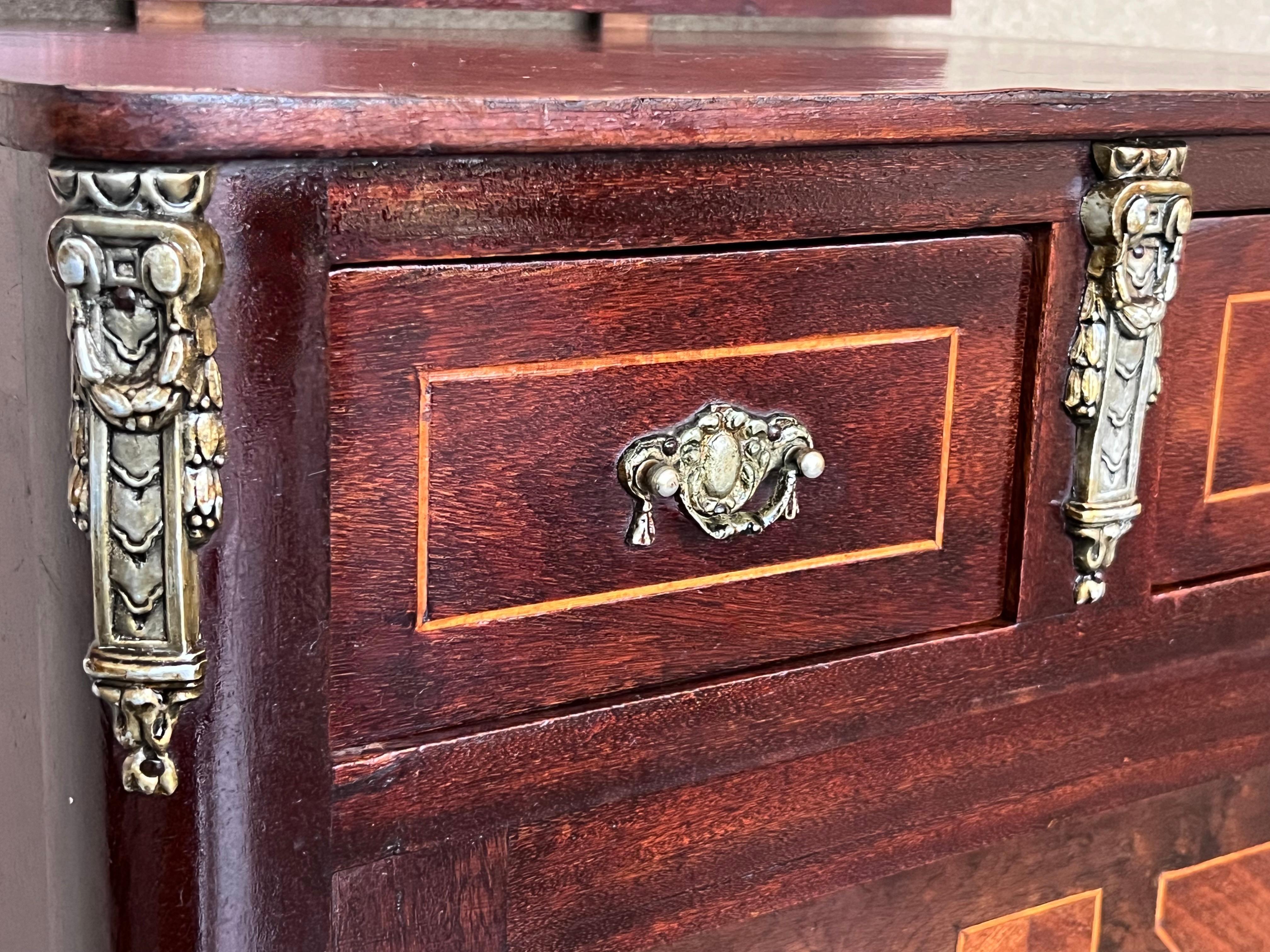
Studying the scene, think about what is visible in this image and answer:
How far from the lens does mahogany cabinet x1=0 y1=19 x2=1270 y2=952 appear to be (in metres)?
0.44

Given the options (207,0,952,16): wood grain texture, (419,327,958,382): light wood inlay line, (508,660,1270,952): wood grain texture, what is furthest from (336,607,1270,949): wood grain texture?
(207,0,952,16): wood grain texture

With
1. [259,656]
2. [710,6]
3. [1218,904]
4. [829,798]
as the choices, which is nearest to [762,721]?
[829,798]

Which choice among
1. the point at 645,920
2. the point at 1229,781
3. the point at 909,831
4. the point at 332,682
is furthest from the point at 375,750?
the point at 1229,781

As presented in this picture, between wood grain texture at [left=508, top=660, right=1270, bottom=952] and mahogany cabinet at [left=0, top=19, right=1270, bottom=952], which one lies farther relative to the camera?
wood grain texture at [left=508, top=660, right=1270, bottom=952]

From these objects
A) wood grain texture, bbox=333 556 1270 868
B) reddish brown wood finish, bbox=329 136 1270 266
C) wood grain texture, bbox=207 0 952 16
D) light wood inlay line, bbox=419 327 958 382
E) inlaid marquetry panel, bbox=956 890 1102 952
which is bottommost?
inlaid marquetry panel, bbox=956 890 1102 952

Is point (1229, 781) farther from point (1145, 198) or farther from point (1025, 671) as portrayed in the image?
point (1145, 198)

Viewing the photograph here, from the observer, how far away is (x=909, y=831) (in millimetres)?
643

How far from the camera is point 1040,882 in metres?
0.70

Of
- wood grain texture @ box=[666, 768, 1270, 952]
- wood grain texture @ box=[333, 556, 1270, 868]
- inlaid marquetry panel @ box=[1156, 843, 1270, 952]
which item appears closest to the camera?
wood grain texture @ box=[333, 556, 1270, 868]

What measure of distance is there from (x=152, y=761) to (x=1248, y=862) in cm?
58

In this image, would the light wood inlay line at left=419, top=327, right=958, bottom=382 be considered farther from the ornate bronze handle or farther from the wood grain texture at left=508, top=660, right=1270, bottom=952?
the wood grain texture at left=508, top=660, right=1270, bottom=952

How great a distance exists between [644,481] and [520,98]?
14 centimetres

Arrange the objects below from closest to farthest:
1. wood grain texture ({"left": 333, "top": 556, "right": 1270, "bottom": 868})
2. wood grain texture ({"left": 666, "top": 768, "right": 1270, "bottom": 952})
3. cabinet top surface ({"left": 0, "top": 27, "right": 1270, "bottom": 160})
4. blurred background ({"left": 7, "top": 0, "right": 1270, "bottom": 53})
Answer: cabinet top surface ({"left": 0, "top": 27, "right": 1270, "bottom": 160}) → wood grain texture ({"left": 333, "top": 556, "right": 1270, "bottom": 868}) → wood grain texture ({"left": 666, "top": 768, "right": 1270, "bottom": 952}) → blurred background ({"left": 7, "top": 0, "right": 1270, "bottom": 53})

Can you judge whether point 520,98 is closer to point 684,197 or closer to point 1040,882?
point 684,197
